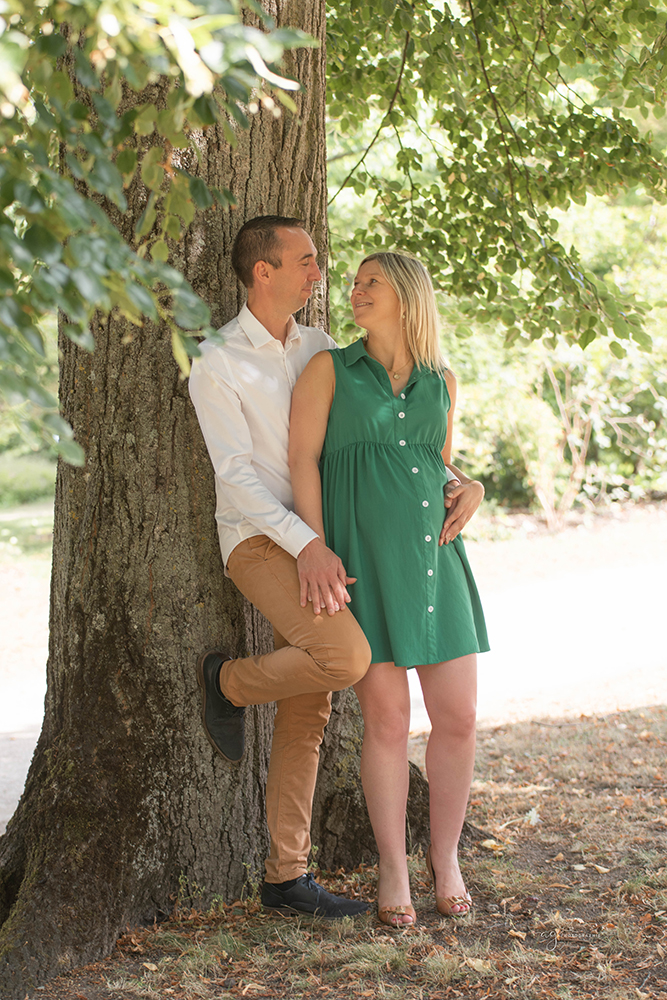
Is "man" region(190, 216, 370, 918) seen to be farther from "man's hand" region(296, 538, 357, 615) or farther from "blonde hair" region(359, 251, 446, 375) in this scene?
"blonde hair" region(359, 251, 446, 375)

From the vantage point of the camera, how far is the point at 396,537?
2.97 metres

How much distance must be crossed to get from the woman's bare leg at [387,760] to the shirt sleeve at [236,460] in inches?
20.9

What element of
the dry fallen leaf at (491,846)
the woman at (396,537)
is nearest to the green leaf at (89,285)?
the woman at (396,537)

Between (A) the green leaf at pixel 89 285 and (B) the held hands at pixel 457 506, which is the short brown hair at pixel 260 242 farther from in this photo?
(A) the green leaf at pixel 89 285

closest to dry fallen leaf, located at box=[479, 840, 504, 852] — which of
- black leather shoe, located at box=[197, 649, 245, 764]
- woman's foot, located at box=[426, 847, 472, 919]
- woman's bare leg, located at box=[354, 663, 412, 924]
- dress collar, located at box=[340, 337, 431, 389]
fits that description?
woman's foot, located at box=[426, 847, 472, 919]

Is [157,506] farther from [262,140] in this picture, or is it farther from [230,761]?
[262,140]

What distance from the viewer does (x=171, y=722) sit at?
3.01 metres

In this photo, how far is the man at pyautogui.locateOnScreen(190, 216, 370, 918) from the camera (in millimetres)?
2812

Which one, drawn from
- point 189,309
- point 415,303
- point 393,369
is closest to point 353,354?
point 393,369

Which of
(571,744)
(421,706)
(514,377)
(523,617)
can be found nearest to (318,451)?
(571,744)

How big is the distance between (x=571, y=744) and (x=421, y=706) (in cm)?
162

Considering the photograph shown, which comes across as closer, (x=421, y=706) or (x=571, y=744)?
(x=571, y=744)

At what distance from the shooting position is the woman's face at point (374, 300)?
3.08m

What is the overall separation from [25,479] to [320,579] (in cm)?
2182
